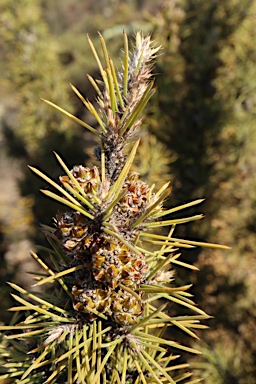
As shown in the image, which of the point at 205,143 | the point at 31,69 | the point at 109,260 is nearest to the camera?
the point at 109,260

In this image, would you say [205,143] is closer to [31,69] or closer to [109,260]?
[31,69]

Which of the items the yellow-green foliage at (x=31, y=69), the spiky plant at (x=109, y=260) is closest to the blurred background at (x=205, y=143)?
the yellow-green foliage at (x=31, y=69)

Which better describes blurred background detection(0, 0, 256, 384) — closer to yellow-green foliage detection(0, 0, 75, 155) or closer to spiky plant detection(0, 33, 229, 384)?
yellow-green foliage detection(0, 0, 75, 155)

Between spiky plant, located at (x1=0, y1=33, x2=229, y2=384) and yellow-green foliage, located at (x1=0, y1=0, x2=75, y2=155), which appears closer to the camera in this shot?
spiky plant, located at (x1=0, y1=33, x2=229, y2=384)

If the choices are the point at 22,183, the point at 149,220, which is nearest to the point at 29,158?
the point at 22,183

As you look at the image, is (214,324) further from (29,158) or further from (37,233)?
(29,158)

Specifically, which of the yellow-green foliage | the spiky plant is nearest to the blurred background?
the yellow-green foliage

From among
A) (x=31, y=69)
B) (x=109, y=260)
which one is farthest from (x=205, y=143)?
(x=109, y=260)

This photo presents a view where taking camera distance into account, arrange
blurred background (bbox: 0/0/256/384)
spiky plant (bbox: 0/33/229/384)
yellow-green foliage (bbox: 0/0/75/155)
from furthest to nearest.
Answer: yellow-green foliage (bbox: 0/0/75/155), blurred background (bbox: 0/0/256/384), spiky plant (bbox: 0/33/229/384)

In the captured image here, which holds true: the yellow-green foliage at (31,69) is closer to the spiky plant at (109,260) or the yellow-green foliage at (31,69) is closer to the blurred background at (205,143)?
the blurred background at (205,143)

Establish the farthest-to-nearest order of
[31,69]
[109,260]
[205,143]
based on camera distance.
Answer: [31,69], [205,143], [109,260]

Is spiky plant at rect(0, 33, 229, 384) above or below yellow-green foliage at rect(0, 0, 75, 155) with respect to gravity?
below
